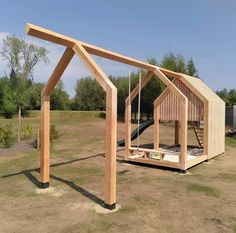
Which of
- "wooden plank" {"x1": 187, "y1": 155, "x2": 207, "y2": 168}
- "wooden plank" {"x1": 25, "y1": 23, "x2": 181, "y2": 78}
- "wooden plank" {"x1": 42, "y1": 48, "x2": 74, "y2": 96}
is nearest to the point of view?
"wooden plank" {"x1": 25, "y1": 23, "x2": 181, "y2": 78}

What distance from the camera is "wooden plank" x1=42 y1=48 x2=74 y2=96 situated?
22.8 feet

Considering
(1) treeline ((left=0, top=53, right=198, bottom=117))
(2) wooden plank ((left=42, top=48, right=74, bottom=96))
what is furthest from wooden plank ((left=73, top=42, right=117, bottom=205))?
(1) treeline ((left=0, top=53, right=198, bottom=117))

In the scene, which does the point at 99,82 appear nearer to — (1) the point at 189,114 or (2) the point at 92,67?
(2) the point at 92,67

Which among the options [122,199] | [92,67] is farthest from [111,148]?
[92,67]

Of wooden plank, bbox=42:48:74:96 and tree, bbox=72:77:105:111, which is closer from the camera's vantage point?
wooden plank, bbox=42:48:74:96

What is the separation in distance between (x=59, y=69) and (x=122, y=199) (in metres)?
3.61

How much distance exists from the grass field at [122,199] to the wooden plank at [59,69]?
2695 millimetres

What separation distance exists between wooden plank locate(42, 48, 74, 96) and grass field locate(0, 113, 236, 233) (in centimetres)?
270

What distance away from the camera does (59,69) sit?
7.19m

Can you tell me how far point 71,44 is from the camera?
6.64m

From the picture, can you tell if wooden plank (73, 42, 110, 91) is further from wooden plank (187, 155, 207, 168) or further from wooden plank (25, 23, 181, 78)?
wooden plank (187, 155, 207, 168)

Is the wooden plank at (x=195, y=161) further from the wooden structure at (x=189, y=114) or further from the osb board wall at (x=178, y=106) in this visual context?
the osb board wall at (x=178, y=106)

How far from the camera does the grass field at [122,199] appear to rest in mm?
5160

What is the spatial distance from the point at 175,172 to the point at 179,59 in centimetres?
2646
